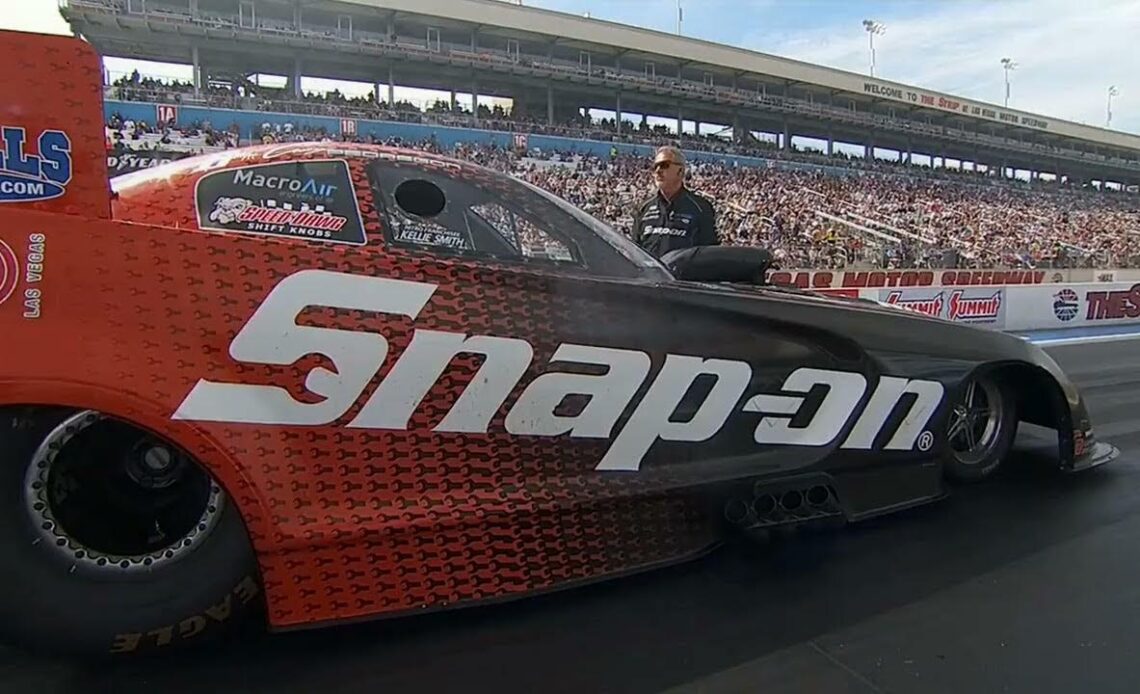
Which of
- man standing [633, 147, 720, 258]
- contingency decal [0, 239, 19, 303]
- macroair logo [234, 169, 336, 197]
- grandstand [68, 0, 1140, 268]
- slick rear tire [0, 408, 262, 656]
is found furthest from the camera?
grandstand [68, 0, 1140, 268]

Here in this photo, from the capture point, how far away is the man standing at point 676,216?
3.89m

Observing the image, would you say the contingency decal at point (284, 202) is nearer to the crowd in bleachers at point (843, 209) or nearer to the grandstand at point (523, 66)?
the crowd in bleachers at point (843, 209)

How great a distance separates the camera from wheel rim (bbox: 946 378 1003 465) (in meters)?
3.48

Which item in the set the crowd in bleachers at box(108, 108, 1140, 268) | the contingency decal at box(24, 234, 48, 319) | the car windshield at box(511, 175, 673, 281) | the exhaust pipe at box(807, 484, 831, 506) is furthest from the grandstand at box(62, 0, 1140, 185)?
the exhaust pipe at box(807, 484, 831, 506)

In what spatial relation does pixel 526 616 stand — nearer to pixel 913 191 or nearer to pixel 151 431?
pixel 151 431

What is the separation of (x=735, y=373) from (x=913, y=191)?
39.7 m

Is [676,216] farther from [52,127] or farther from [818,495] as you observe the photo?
[52,127]

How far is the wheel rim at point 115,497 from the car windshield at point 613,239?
4.39 feet

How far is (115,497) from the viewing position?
2041mm

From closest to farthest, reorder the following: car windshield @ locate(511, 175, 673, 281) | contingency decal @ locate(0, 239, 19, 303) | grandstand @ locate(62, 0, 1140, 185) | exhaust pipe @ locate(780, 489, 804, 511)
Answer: contingency decal @ locate(0, 239, 19, 303) → car windshield @ locate(511, 175, 673, 281) → exhaust pipe @ locate(780, 489, 804, 511) → grandstand @ locate(62, 0, 1140, 185)

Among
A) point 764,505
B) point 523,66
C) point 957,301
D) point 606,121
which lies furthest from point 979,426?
point 606,121

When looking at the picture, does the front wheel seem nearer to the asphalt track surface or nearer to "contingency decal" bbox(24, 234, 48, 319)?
the asphalt track surface

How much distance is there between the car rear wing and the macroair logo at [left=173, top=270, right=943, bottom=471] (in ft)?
1.70

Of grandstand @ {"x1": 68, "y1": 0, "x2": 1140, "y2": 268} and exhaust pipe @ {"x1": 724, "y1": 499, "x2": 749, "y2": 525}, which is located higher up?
grandstand @ {"x1": 68, "y1": 0, "x2": 1140, "y2": 268}
